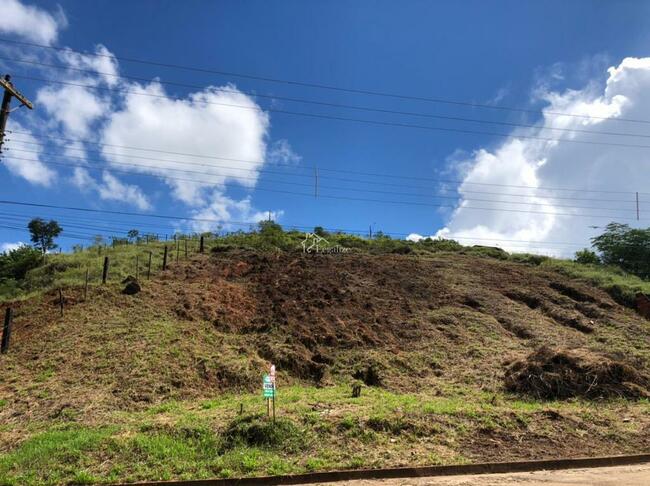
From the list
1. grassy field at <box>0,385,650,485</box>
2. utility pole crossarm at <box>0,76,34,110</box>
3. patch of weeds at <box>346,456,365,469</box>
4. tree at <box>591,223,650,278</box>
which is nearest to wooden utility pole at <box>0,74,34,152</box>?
utility pole crossarm at <box>0,76,34,110</box>

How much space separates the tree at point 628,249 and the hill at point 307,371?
13.5 metres

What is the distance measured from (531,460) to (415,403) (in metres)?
3.02

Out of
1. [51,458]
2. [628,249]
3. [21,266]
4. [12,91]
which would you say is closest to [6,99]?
[12,91]

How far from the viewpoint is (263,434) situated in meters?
8.61

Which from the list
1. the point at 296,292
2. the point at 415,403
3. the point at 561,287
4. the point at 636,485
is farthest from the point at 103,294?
the point at 561,287

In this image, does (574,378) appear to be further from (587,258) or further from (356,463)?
(587,258)

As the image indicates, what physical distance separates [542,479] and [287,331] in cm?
1033

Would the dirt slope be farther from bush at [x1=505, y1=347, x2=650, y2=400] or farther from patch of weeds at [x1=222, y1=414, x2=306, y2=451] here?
patch of weeds at [x1=222, y1=414, x2=306, y2=451]

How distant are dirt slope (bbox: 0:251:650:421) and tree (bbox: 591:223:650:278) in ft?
45.0

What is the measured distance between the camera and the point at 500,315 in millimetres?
19891

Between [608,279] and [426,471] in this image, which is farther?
[608,279]

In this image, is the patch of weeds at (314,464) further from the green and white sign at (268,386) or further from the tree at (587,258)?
the tree at (587,258)

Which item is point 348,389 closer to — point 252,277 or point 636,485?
point 636,485

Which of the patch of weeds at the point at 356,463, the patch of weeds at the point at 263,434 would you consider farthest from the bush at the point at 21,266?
the patch of weeds at the point at 356,463
